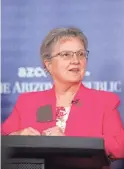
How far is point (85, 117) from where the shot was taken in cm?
203

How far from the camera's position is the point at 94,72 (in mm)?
2082

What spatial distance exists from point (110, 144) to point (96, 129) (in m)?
0.10

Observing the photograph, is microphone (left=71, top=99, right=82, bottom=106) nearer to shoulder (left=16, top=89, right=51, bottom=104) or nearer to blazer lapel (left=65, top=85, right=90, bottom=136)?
blazer lapel (left=65, top=85, right=90, bottom=136)

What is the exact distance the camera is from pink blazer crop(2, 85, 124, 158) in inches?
77.5

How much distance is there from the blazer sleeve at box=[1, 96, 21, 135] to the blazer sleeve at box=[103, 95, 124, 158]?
41 centimetres

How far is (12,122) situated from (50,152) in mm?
832

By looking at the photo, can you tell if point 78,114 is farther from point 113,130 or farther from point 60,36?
point 60,36

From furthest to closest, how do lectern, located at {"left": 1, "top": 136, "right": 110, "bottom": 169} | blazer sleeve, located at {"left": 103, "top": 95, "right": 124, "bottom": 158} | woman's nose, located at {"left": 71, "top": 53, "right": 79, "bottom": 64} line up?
woman's nose, located at {"left": 71, "top": 53, "right": 79, "bottom": 64} → blazer sleeve, located at {"left": 103, "top": 95, "right": 124, "bottom": 158} → lectern, located at {"left": 1, "top": 136, "right": 110, "bottom": 169}

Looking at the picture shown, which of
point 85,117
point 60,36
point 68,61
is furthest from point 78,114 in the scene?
point 60,36

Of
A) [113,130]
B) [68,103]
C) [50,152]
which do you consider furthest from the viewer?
[68,103]

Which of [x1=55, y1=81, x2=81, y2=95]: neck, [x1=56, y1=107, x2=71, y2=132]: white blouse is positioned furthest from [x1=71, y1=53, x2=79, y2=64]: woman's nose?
[x1=56, y1=107, x2=71, y2=132]: white blouse

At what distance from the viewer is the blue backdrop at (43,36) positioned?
207 centimetres

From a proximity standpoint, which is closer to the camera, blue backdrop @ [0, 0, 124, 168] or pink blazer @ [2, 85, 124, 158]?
pink blazer @ [2, 85, 124, 158]

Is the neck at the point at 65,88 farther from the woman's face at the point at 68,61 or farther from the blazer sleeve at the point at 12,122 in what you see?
the blazer sleeve at the point at 12,122
